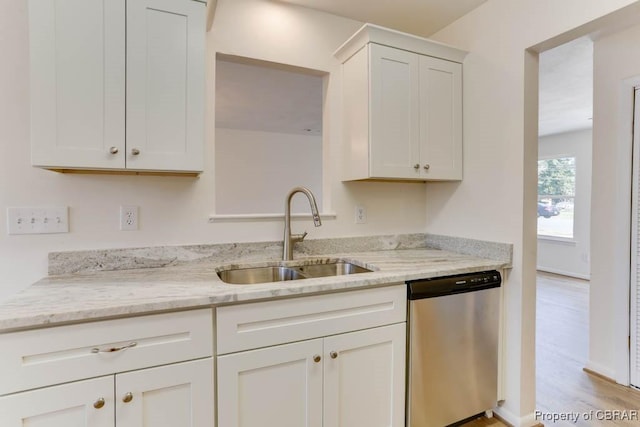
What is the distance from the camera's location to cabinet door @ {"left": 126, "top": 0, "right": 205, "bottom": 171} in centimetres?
137

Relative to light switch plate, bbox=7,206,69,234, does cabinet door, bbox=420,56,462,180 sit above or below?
above

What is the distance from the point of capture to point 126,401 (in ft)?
3.62

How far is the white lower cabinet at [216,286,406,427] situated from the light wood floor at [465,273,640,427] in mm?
767

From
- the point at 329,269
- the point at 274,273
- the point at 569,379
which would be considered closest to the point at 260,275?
the point at 274,273

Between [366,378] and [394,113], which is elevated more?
[394,113]

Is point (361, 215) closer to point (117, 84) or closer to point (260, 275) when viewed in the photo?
point (260, 275)

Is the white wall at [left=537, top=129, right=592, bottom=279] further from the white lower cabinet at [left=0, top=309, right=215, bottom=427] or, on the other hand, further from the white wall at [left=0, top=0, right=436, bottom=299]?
the white lower cabinet at [left=0, top=309, right=215, bottom=427]

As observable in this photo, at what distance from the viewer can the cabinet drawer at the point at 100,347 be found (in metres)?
1.00

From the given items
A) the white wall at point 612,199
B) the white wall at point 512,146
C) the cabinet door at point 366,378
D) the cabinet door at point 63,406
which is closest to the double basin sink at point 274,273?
the cabinet door at point 366,378

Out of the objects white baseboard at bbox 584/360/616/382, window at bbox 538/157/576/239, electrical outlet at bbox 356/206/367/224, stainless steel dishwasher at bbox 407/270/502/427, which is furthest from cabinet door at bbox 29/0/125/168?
window at bbox 538/157/576/239

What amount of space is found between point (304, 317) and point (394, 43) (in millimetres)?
1589

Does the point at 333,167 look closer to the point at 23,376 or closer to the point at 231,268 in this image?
the point at 231,268

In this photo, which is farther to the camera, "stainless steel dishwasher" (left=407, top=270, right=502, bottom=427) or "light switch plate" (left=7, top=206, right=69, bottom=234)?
"stainless steel dishwasher" (left=407, top=270, right=502, bottom=427)

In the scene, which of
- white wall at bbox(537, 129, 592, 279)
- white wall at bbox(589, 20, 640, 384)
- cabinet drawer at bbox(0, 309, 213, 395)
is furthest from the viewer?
white wall at bbox(537, 129, 592, 279)
